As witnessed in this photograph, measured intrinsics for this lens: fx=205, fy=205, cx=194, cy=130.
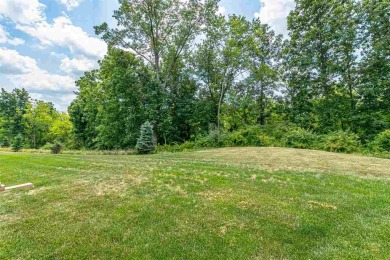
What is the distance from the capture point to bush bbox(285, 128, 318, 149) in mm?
13497

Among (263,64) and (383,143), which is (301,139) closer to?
(383,143)

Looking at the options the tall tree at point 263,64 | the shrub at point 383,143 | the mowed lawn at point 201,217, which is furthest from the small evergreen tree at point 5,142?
the shrub at point 383,143

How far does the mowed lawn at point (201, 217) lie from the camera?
2.65m

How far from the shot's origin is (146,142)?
13664mm

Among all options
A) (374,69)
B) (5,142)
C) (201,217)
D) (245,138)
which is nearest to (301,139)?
(245,138)

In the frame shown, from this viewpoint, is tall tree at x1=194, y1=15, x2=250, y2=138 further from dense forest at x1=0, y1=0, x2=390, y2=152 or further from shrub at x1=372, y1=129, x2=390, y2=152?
shrub at x1=372, y1=129, x2=390, y2=152

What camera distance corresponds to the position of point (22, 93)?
1613 inches

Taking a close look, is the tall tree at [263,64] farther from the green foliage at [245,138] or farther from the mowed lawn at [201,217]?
the mowed lawn at [201,217]

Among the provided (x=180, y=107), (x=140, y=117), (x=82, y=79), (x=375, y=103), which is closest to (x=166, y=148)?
(x=140, y=117)

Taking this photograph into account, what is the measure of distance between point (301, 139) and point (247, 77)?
8.21m

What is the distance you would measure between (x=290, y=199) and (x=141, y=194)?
3172 mm

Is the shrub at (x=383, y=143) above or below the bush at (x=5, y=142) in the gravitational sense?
above

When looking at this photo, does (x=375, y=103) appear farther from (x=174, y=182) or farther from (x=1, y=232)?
(x=1, y=232)

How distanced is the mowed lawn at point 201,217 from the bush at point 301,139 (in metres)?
7.78
